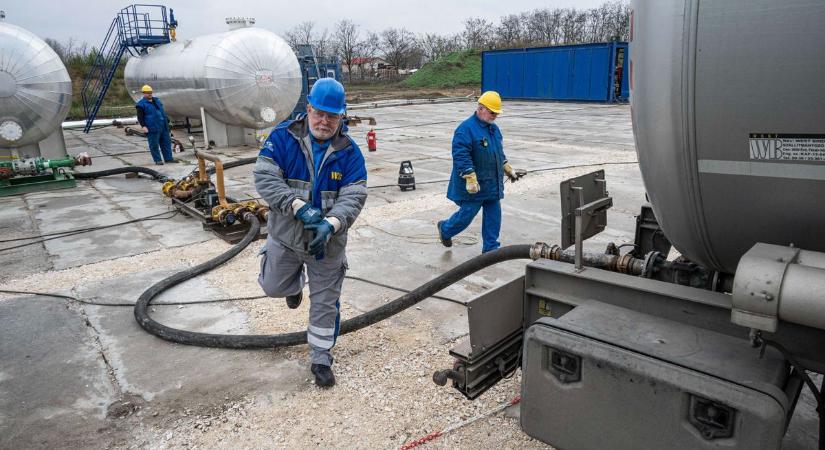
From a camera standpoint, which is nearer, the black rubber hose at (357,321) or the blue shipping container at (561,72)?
the black rubber hose at (357,321)

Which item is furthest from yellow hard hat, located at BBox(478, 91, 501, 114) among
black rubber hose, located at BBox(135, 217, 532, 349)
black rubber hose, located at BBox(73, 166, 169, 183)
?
black rubber hose, located at BBox(73, 166, 169, 183)

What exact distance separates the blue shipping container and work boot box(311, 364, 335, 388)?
23.9 metres

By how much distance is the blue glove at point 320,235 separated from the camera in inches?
117

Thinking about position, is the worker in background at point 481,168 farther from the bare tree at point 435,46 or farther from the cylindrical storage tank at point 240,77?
the bare tree at point 435,46

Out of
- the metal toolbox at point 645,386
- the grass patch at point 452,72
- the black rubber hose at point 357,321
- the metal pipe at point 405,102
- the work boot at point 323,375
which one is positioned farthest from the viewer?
the grass patch at point 452,72

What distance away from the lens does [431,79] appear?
38.1m

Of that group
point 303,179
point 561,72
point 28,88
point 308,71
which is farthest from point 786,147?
point 561,72

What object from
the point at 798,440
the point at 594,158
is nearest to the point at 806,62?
the point at 798,440

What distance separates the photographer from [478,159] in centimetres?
515

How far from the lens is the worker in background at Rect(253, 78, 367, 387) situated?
310 cm

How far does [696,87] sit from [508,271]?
349 centimetres

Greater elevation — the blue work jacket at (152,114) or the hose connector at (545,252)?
the blue work jacket at (152,114)

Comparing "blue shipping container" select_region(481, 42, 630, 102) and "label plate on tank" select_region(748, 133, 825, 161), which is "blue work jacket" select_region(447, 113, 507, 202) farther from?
"blue shipping container" select_region(481, 42, 630, 102)

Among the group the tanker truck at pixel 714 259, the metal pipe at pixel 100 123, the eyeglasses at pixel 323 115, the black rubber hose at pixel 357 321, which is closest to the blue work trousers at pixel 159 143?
the metal pipe at pixel 100 123
